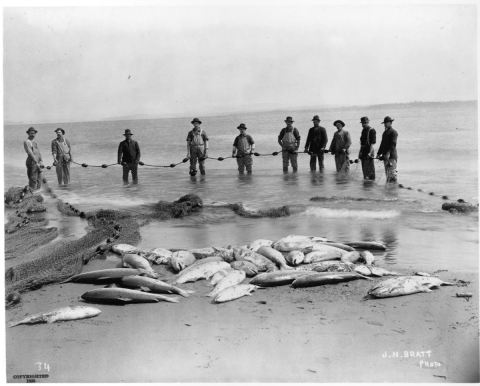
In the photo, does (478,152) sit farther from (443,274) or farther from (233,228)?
(233,228)

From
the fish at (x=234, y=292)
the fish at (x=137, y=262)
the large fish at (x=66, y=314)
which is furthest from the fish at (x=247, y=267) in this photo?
the large fish at (x=66, y=314)

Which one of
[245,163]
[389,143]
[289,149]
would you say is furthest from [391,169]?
[245,163]

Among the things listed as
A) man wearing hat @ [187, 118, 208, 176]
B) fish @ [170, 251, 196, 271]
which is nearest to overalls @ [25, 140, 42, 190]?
man wearing hat @ [187, 118, 208, 176]

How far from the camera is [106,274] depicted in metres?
8.20

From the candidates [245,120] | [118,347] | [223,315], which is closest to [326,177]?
[245,120]

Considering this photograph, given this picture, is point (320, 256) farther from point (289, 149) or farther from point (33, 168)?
point (33, 168)

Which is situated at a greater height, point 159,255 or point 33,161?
point 33,161

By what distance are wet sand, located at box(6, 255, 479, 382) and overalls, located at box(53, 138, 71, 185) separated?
4.36 metres

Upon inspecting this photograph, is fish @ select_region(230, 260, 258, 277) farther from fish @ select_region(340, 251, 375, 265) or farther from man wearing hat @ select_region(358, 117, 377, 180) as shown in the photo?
man wearing hat @ select_region(358, 117, 377, 180)

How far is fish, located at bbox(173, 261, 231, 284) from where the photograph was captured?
8060 millimetres

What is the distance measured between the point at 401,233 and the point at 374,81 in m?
2.74

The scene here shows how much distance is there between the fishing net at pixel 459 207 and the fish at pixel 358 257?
2445mm

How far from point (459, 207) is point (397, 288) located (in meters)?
3.24

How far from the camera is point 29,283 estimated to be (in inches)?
321
